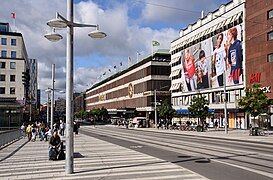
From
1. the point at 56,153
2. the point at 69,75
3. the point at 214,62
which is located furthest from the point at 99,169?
the point at 214,62

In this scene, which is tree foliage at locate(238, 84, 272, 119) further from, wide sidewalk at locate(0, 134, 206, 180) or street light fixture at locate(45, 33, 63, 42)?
street light fixture at locate(45, 33, 63, 42)

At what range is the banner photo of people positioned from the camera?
62.8 m

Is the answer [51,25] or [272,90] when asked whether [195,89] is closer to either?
[272,90]

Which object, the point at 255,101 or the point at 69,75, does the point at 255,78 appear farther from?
the point at 69,75

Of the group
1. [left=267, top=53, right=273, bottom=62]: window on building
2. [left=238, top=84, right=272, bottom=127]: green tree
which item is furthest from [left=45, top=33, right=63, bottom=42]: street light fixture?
[left=267, top=53, right=273, bottom=62]: window on building

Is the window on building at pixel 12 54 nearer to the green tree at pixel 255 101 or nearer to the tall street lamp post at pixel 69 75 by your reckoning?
the green tree at pixel 255 101

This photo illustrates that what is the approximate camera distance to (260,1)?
56.3 metres

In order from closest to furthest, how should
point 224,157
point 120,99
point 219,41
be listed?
point 224,157
point 219,41
point 120,99

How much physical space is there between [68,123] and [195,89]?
2689 inches

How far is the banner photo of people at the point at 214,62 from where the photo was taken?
62812 millimetres

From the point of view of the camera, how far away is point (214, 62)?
7075cm

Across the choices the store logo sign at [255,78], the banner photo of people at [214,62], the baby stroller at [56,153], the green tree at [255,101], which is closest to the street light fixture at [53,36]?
the baby stroller at [56,153]

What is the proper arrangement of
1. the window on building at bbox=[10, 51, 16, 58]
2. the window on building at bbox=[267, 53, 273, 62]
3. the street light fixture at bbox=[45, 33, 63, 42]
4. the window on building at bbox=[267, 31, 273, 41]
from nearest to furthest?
1. the street light fixture at bbox=[45, 33, 63, 42]
2. the window on building at bbox=[267, 53, 273, 62]
3. the window on building at bbox=[267, 31, 273, 41]
4. the window on building at bbox=[10, 51, 16, 58]

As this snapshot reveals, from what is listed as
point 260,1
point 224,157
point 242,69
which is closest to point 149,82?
point 242,69
